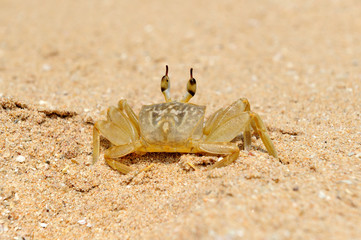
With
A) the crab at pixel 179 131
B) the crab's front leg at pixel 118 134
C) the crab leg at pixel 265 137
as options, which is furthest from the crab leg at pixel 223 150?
the crab's front leg at pixel 118 134

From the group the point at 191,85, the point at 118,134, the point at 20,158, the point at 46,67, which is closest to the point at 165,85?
the point at 191,85

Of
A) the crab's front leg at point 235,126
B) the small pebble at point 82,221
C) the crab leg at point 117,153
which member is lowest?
the small pebble at point 82,221

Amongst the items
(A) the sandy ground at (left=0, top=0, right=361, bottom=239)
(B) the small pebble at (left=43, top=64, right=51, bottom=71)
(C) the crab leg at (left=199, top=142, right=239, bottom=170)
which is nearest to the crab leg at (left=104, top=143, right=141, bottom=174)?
(A) the sandy ground at (left=0, top=0, right=361, bottom=239)

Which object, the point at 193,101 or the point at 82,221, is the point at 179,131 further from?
the point at 193,101

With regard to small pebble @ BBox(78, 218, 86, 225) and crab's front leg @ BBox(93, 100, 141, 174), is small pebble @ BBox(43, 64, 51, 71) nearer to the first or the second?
crab's front leg @ BBox(93, 100, 141, 174)

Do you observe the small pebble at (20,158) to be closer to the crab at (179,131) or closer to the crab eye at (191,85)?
the crab at (179,131)

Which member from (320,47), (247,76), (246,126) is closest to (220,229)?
(246,126)

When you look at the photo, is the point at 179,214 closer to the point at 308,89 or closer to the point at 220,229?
the point at 220,229
